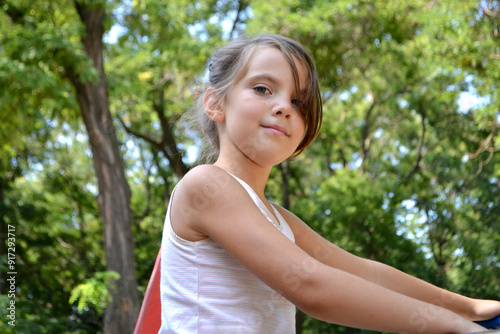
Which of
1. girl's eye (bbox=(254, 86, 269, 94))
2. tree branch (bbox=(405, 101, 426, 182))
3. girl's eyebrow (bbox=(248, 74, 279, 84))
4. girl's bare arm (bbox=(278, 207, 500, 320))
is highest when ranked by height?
tree branch (bbox=(405, 101, 426, 182))

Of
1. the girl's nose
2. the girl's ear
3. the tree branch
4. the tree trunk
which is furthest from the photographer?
the tree branch

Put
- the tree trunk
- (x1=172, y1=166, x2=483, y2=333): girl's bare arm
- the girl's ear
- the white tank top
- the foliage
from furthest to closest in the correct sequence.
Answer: the tree trunk, the foliage, the girl's ear, the white tank top, (x1=172, y1=166, x2=483, y2=333): girl's bare arm

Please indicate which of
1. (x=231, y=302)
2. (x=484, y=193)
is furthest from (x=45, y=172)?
(x=231, y=302)

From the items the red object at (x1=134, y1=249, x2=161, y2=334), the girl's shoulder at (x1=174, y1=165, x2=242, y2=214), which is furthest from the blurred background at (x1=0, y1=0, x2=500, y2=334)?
the girl's shoulder at (x1=174, y1=165, x2=242, y2=214)

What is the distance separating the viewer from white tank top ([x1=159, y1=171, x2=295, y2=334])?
101 cm

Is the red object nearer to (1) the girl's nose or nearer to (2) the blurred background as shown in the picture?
(1) the girl's nose

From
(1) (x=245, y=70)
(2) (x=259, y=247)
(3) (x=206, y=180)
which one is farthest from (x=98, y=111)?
(2) (x=259, y=247)

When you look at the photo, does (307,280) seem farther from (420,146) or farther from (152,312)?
(420,146)

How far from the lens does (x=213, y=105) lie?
127 cm

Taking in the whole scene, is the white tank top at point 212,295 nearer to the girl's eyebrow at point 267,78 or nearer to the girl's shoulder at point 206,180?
the girl's shoulder at point 206,180

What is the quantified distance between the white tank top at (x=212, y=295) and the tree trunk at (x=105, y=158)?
6.22m

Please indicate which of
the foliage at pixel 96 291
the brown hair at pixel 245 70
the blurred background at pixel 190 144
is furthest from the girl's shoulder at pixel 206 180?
the foliage at pixel 96 291

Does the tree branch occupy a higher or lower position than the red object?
higher

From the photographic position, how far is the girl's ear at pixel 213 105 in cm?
125
